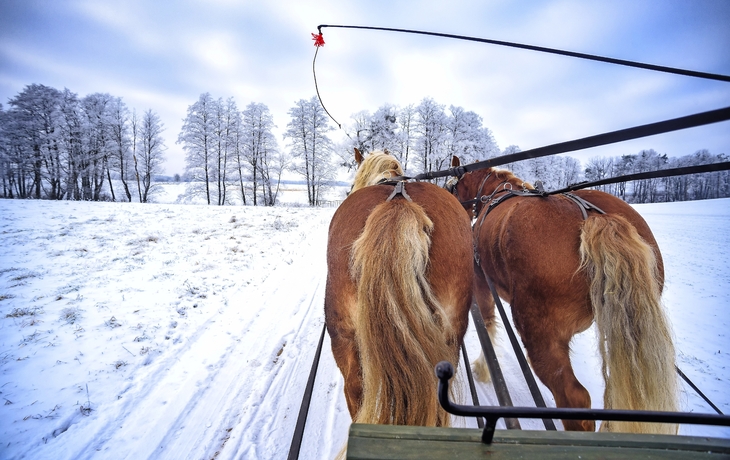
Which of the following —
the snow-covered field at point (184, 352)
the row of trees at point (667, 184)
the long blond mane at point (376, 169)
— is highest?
the row of trees at point (667, 184)

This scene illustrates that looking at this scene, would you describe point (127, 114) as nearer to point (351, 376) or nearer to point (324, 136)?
point (324, 136)

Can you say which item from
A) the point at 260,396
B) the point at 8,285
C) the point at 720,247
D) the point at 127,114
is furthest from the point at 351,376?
the point at 127,114

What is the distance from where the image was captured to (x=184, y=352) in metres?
3.33

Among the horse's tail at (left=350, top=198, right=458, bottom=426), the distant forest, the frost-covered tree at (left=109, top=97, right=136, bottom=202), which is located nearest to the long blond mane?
the horse's tail at (left=350, top=198, right=458, bottom=426)

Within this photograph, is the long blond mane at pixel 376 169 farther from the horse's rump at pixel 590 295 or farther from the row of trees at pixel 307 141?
the row of trees at pixel 307 141

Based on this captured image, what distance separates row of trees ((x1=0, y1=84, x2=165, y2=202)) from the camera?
64.5 feet

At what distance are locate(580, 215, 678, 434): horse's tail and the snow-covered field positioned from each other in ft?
3.49

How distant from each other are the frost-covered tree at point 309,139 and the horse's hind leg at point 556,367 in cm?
2434

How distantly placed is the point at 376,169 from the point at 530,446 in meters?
2.44

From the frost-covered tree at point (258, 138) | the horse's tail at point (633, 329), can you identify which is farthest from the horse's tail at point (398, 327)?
the frost-covered tree at point (258, 138)

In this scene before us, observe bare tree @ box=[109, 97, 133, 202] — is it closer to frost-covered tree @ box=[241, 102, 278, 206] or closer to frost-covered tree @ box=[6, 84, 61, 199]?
frost-covered tree @ box=[6, 84, 61, 199]

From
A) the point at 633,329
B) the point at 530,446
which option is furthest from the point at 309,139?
the point at 530,446

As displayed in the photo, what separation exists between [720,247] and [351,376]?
14836mm

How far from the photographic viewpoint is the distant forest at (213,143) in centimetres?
2027
